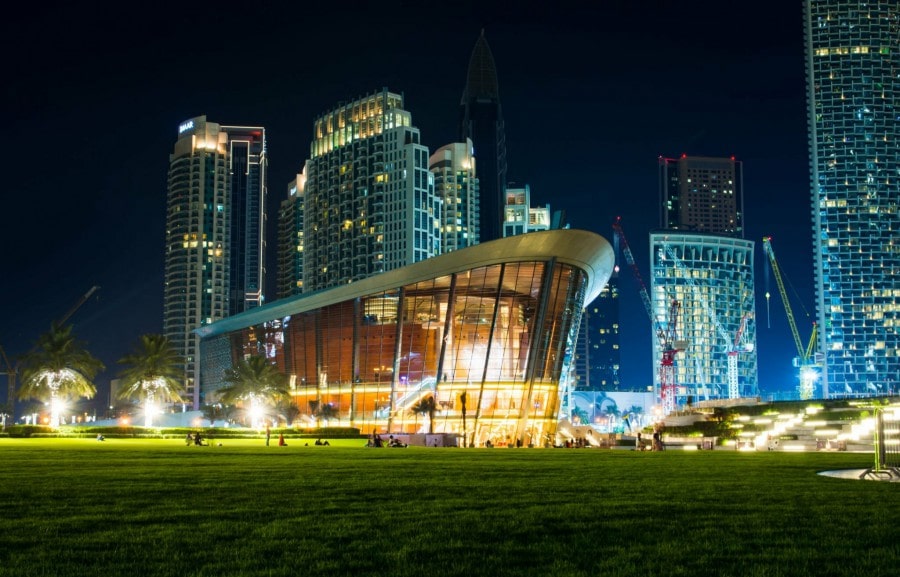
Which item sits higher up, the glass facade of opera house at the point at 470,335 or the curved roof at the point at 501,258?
the curved roof at the point at 501,258

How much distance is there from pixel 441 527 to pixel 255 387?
90.9 meters

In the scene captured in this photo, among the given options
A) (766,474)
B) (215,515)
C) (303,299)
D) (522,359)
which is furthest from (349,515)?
(303,299)

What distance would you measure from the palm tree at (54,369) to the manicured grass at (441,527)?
7217 centimetres

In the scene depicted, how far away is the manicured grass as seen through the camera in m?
8.55

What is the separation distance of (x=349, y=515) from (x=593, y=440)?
89546 mm

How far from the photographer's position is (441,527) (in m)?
11.1

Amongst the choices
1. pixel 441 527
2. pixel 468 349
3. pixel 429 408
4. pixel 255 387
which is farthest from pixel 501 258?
pixel 441 527

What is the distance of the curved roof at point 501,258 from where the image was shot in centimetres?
8925

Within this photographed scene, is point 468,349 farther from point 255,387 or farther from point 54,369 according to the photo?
point 54,369

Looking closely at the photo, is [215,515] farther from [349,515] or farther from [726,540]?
[726,540]

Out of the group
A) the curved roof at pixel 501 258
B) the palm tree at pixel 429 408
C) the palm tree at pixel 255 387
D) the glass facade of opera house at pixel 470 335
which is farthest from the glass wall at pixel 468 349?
the palm tree at pixel 255 387

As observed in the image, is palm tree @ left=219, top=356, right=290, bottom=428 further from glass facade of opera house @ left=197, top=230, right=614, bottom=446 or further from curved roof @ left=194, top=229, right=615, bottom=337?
curved roof @ left=194, top=229, right=615, bottom=337

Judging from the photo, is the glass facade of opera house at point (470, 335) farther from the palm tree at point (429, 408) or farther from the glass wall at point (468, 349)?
the palm tree at point (429, 408)

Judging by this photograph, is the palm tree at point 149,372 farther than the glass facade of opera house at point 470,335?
Yes
